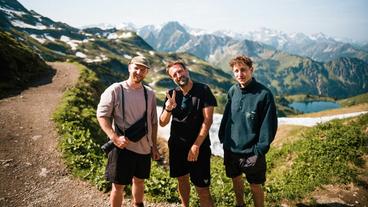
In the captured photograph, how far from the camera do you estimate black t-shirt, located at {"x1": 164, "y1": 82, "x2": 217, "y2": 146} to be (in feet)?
24.7

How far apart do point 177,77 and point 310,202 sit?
682 centimetres

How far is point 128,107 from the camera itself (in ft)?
24.3

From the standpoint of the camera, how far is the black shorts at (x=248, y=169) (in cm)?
773

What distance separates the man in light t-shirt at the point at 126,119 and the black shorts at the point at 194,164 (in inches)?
29.1

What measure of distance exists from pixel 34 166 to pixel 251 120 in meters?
10.1

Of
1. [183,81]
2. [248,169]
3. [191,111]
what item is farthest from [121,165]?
[248,169]

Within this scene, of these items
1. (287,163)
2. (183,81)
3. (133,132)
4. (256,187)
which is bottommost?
(287,163)

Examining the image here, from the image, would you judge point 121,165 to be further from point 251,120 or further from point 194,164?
point 251,120

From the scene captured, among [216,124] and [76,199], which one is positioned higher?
[76,199]

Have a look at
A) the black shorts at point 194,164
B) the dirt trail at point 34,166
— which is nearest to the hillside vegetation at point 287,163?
the dirt trail at point 34,166

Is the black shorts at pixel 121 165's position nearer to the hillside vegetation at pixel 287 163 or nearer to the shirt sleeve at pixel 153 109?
the shirt sleeve at pixel 153 109

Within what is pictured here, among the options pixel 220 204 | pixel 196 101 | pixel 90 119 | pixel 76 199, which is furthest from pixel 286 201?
pixel 90 119

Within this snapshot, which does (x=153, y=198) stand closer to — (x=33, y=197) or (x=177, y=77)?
(x=33, y=197)

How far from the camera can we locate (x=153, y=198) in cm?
1043
